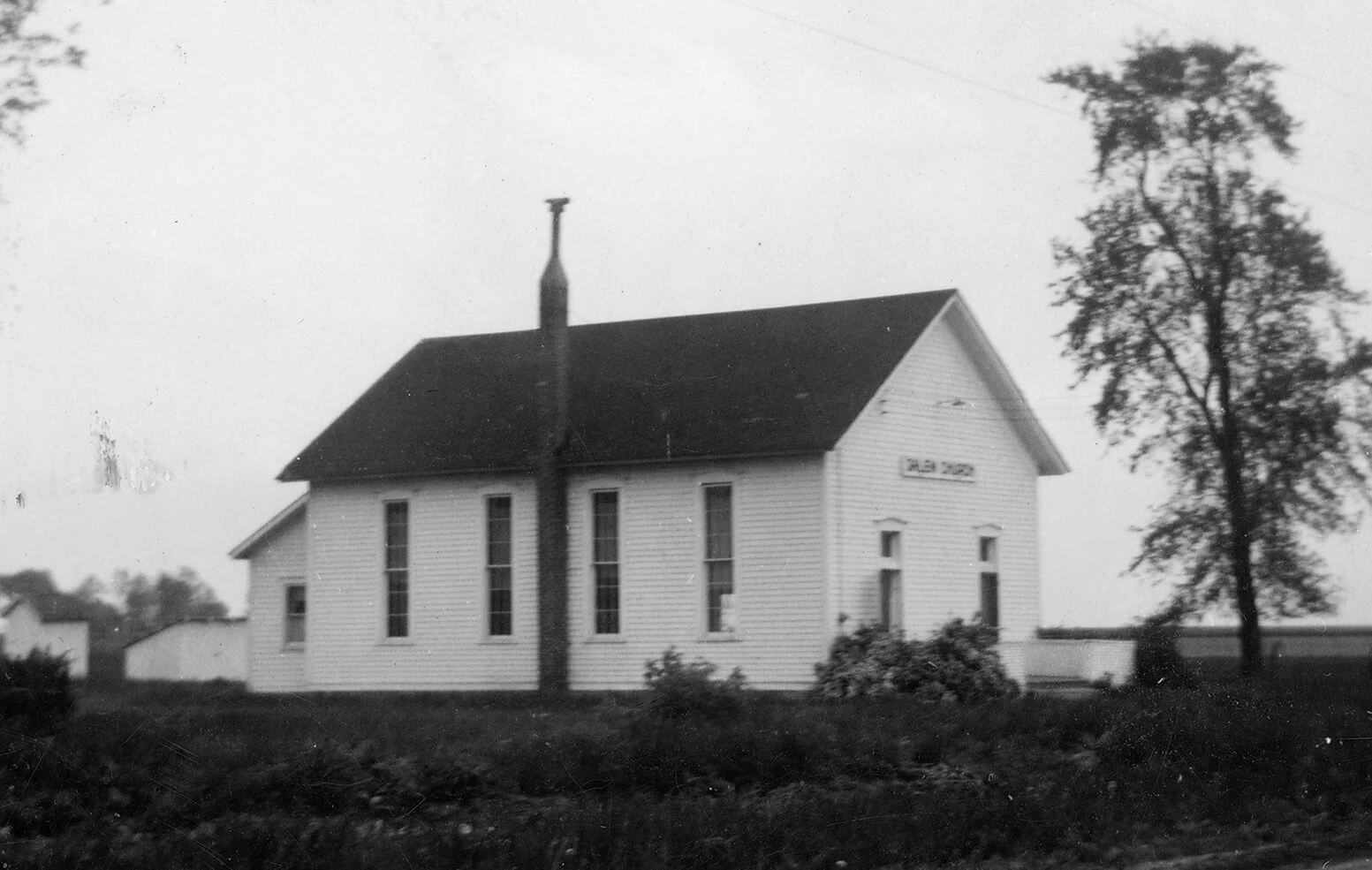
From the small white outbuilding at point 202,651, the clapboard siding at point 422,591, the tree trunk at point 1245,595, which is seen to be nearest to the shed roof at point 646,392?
the clapboard siding at point 422,591

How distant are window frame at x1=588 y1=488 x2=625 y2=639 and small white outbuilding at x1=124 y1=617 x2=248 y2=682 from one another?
878 centimetres

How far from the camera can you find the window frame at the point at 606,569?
32006 mm

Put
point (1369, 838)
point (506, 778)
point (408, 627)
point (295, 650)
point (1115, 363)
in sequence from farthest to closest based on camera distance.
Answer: point (295, 650) → point (408, 627) → point (1115, 363) → point (506, 778) → point (1369, 838)

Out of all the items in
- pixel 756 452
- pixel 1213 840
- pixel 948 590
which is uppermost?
pixel 756 452

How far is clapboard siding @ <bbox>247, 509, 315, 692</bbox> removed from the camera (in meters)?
36.7

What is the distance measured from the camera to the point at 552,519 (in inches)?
1273

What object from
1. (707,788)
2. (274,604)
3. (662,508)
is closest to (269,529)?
(274,604)

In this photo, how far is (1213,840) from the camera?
1368cm

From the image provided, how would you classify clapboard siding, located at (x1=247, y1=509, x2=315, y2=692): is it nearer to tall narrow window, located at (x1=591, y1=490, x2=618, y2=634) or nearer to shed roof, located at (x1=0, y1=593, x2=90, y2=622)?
tall narrow window, located at (x1=591, y1=490, x2=618, y2=634)

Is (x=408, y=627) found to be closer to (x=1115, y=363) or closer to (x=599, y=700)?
(x=599, y=700)

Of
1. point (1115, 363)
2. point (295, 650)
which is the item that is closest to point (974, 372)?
point (1115, 363)

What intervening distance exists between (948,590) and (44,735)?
18504 millimetres

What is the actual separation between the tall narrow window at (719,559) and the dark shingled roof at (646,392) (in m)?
0.96

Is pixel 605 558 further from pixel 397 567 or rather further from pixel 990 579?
pixel 990 579
